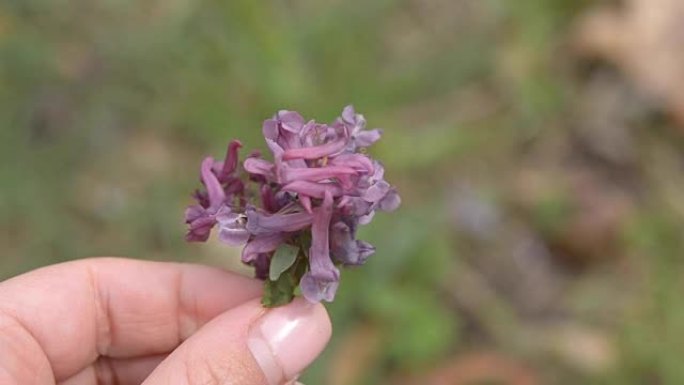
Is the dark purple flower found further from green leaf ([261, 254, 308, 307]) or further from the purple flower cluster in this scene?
green leaf ([261, 254, 308, 307])

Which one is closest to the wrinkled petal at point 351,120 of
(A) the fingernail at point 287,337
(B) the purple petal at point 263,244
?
(B) the purple petal at point 263,244

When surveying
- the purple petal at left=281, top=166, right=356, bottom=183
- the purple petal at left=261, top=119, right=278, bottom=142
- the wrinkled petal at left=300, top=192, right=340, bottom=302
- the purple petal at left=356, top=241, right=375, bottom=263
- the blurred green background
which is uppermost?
the blurred green background

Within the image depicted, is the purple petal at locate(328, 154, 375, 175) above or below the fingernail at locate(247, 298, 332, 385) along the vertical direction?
above

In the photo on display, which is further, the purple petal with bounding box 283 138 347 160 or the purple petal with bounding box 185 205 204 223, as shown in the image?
the purple petal with bounding box 185 205 204 223

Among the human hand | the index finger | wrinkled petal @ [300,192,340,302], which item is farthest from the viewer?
the index finger

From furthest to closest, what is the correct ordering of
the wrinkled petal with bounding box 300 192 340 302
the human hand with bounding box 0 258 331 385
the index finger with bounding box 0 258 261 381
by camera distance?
the index finger with bounding box 0 258 261 381 → the human hand with bounding box 0 258 331 385 → the wrinkled petal with bounding box 300 192 340 302

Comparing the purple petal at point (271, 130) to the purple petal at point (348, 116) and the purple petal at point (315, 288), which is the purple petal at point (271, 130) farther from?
the purple petal at point (315, 288)

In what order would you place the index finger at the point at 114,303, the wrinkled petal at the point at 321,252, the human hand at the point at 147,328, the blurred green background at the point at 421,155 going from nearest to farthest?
the wrinkled petal at the point at 321,252 < the human hand at the point at 147,328 < the index finger at the point at 114,303 < the blurred green background at the point at 421,155

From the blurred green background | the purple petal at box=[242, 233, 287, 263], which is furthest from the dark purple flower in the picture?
the blurred green background
